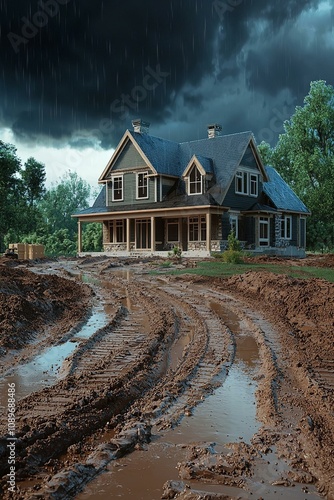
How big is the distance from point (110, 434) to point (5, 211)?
37.7m

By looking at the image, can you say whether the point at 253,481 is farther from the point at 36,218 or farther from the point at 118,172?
the point at 36,218

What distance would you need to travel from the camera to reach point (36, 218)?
139 ft

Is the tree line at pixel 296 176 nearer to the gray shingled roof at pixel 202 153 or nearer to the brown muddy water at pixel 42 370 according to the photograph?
the gray shingled roof at pixel 202 153

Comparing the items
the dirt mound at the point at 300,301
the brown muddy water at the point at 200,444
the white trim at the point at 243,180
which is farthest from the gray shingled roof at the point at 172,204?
the brown muddy water at the point at 200,444

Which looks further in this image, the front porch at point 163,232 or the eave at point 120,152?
the eave at point 120,152

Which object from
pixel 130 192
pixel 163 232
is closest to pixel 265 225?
pixel 163 232

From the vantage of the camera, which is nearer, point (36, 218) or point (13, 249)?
point (13, 249)

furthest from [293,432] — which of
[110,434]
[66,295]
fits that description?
[66,295]

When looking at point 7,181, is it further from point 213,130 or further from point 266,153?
point 266,153

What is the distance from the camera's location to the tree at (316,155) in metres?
42.3

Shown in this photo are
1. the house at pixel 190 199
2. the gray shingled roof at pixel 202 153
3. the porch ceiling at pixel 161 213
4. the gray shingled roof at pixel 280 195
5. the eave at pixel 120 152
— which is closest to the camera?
the porch ceiling at pixel 161 213

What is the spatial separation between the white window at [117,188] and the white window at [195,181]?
5553 mm

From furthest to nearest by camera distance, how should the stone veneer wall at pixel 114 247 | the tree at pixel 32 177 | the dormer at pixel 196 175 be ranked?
the tree at pixel 32 177 < the stone veneer wall at pixel 114 247 < the dormer at pixel 196 175

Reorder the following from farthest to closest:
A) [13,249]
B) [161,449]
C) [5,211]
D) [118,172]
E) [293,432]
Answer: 1. [5,211]
2. [118,172]
3. [13,249]
4. [293,432]
5. [161,449]
